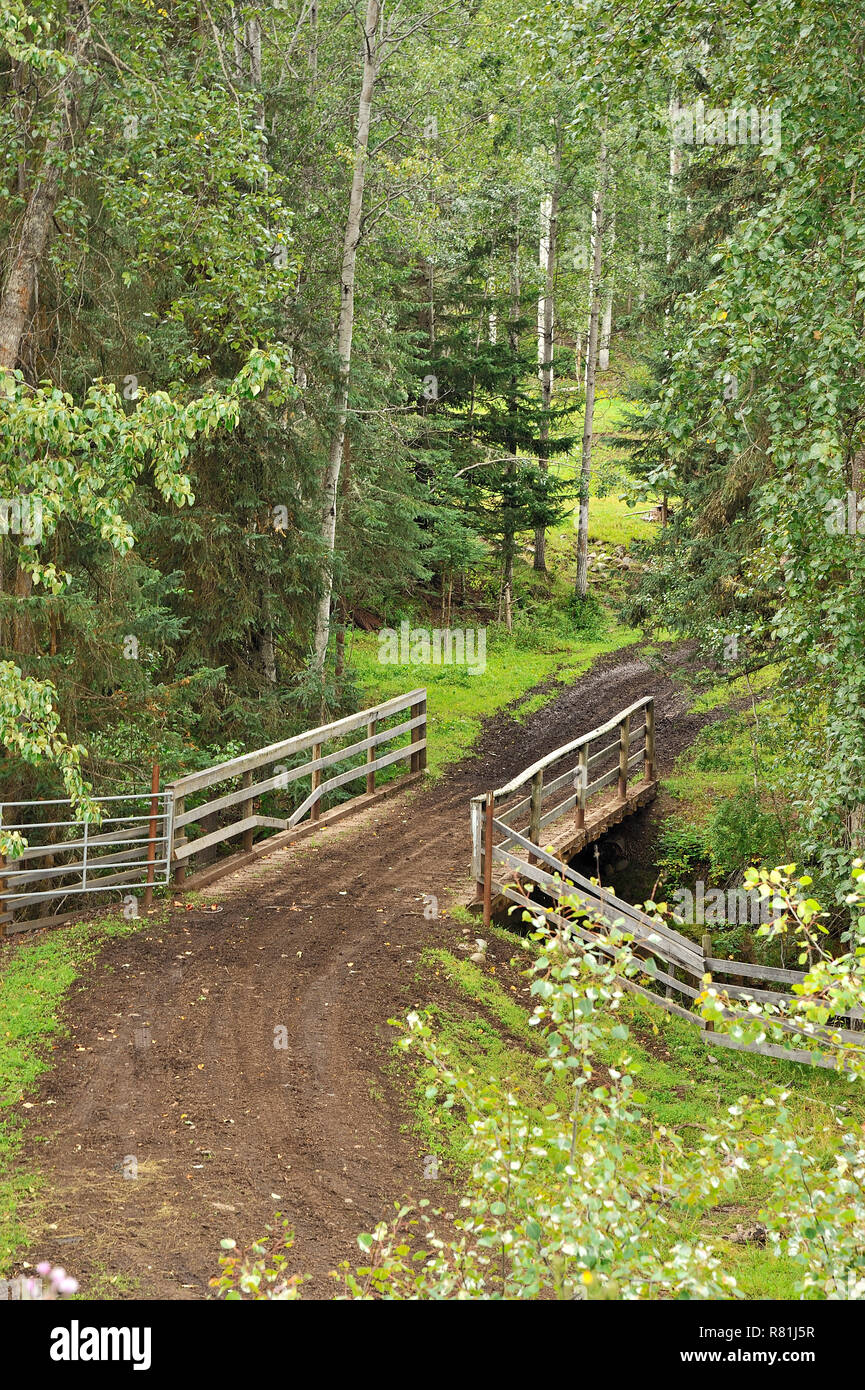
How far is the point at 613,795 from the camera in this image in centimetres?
1661

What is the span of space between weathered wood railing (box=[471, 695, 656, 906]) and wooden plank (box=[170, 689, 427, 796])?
7.27ft

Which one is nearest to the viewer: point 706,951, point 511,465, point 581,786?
point 706,951

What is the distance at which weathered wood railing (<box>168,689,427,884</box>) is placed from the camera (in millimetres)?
11758

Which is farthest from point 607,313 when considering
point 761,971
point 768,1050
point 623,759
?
point 768,1050

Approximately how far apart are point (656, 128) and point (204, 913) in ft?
29.3

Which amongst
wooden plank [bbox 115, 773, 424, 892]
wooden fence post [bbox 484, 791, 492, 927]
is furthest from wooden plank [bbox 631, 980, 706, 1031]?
wooden plank [bbox 115, 773, 424, 892]

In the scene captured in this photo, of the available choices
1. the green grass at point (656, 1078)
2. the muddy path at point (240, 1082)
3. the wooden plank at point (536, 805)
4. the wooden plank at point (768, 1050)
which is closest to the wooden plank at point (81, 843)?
the muddy path at point (240, 1082)

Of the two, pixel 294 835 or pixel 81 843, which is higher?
pixel 81 843

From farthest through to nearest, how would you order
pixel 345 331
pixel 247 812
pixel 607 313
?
pixel 607 313 < pixel 345 331 < pixel 247 812

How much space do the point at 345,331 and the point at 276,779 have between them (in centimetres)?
764

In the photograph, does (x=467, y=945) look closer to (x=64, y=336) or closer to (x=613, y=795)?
(x=613, y=795)

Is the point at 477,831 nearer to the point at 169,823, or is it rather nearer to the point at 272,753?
the point at 272,753

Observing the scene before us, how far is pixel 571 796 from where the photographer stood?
1491cm
